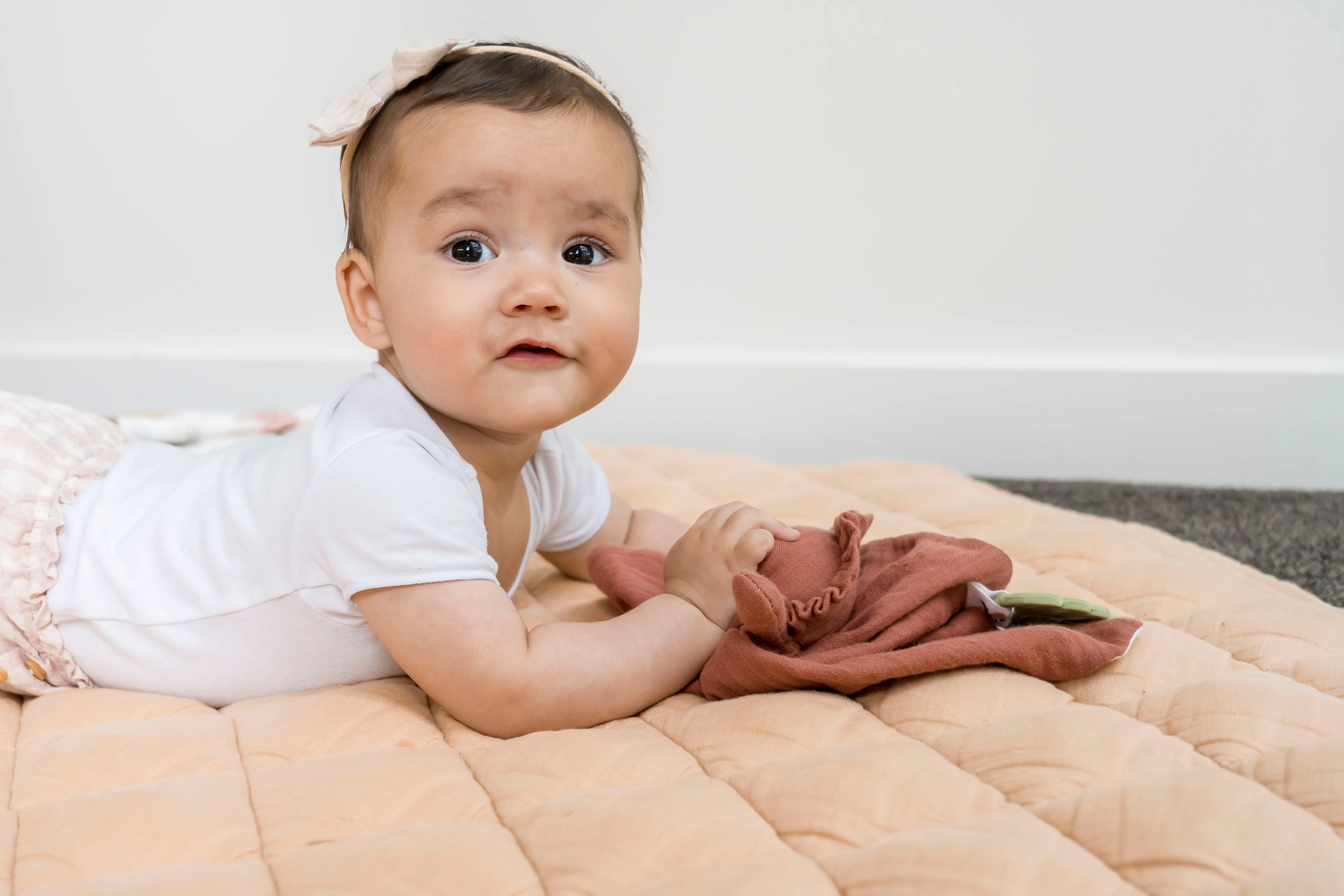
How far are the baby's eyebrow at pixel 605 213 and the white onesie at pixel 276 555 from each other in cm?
20

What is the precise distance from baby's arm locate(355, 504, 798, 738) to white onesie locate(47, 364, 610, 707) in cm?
2

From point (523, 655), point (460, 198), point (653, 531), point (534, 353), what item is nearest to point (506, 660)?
point (523, 655)

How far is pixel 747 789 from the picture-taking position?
62 cm

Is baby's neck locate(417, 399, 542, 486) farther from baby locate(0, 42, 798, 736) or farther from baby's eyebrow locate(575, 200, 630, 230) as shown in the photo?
baby's eyebrow locate(575, 200, 630, 230)

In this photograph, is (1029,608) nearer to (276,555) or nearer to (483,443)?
(483,443)

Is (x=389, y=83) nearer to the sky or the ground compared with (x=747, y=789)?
nearer to the sky

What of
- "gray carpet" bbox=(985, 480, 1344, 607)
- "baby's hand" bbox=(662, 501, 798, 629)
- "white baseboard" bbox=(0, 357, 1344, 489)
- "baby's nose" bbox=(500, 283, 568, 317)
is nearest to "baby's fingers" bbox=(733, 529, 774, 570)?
"baby's hand" bbox=(662, 501, 798, 629)

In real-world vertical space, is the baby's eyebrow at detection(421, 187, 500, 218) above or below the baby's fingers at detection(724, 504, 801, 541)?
above

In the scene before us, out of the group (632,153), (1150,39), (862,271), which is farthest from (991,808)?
(1150,39)

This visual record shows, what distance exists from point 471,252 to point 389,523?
0.68 feet

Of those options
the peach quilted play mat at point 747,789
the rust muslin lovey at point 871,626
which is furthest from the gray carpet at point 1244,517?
the rust muslin lovey at point 871,626

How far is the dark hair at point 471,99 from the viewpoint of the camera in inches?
30.3

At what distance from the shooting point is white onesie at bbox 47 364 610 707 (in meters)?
0.74

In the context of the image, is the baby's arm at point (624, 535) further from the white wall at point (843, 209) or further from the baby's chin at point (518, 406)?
the white wall at point (843, 209)
